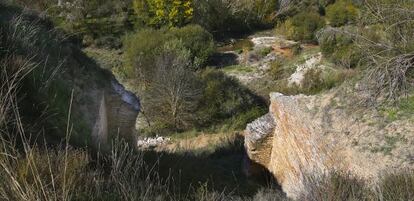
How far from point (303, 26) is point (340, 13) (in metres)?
2.51

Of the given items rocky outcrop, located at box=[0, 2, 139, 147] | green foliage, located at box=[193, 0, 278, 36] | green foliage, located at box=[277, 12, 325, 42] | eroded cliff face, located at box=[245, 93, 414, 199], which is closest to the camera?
rocky outcrop, located at box=[0, 2, 139, 147]

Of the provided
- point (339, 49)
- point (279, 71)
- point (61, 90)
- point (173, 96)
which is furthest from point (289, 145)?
point (279, 71)

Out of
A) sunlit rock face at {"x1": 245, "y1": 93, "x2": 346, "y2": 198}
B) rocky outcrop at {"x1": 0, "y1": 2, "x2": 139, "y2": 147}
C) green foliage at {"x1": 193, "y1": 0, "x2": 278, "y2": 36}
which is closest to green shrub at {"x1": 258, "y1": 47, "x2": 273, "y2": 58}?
green foliage at {"x1": 193, "y1": 0, "x2": 278, "y2": 36}

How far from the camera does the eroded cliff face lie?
335 inches

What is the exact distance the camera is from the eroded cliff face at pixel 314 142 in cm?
851

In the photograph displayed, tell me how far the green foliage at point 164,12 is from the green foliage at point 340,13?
8375 millimetres

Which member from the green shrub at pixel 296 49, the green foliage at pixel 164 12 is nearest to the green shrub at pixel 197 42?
the green foliage at pixel 164 12

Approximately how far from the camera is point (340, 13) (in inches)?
1283

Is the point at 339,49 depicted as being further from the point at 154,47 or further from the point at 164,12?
the point at 164,12

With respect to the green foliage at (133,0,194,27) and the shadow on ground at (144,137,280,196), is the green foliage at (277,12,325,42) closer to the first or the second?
the green foliage at (133,0,194,27)

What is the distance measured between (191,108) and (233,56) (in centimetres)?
635

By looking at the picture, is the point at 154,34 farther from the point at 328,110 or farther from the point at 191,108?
the point at 328,110

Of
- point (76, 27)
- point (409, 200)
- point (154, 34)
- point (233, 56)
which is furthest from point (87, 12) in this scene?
point (409, 200)

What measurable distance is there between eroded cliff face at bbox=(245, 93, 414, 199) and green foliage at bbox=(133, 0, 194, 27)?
20.2 meters
